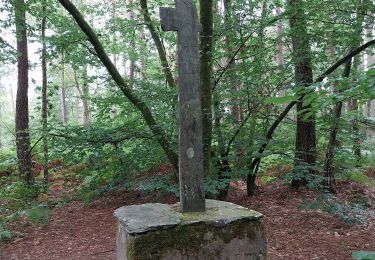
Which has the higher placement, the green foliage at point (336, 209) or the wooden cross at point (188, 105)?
the wooden cross at point (188, 105)

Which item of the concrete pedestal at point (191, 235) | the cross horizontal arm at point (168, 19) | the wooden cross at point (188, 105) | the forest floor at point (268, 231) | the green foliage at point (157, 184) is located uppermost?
the cross horizontal arm at point (168, 19)

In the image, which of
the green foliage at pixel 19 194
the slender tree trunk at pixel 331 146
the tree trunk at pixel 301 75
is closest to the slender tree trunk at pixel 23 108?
the green foliage at pixel 19 194

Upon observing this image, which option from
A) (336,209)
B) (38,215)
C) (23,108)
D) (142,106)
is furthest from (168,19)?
(23,108)

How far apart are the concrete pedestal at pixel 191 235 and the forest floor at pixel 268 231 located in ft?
5.59

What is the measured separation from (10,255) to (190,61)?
13.9ft

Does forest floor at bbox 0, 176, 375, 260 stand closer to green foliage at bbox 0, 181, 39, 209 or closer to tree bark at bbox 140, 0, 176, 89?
green foliage at bbox 0, 181, 39, 209

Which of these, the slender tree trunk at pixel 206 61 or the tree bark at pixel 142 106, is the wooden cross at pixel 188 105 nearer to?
the slender tree trunk at pixel 206 61

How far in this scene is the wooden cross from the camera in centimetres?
344

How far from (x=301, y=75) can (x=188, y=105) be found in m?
4.17

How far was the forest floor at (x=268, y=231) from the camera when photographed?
16.9 ft

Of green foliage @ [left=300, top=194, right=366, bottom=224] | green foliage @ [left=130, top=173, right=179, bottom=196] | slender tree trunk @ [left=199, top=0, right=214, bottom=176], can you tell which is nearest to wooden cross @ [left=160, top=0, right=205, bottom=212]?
slender tree trunk @ [left=199, top=0, right=214, bottom=176]

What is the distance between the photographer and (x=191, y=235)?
10.3 ft

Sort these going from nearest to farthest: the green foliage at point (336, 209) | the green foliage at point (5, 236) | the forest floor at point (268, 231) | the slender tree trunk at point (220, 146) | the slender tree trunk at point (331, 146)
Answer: the forest floor at point (268, 231), the green foliage at point (5, 236), the green foliage at point (336, 209), the slender tree trunk at point (220, 146), the slender tree trunk at point (331, 146)

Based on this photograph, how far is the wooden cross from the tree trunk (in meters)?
2.03
